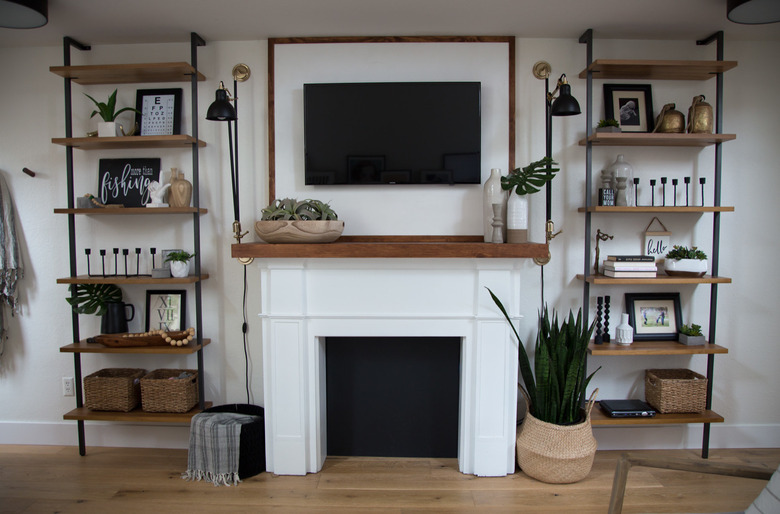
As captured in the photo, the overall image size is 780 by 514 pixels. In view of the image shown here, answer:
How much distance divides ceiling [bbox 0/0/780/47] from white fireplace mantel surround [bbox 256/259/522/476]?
1.18 m

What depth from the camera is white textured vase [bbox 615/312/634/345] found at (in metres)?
2.54

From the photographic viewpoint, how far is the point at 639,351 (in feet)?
8.02

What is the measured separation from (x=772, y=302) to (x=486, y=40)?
2.15 m

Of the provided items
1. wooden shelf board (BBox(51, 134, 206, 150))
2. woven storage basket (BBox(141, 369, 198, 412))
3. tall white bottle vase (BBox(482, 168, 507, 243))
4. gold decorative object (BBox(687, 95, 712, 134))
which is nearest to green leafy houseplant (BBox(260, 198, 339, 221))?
wooden shelf board (BBox(51, 134, 206, 150))

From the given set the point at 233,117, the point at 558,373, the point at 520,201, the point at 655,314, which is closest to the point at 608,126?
the point at 520,201

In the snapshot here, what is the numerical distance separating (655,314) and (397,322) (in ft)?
4.77

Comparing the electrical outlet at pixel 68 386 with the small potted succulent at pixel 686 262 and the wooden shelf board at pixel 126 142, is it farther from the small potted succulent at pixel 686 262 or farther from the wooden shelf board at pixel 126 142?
the small potted succulent at pixel 686 262

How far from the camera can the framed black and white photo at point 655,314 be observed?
266 cm

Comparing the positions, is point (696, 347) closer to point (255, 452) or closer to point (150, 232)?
point (255, 452)

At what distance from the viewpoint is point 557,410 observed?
238cm

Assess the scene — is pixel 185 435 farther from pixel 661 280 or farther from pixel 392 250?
pixel 661 280

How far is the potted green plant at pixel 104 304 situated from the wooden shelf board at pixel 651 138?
2661 mm

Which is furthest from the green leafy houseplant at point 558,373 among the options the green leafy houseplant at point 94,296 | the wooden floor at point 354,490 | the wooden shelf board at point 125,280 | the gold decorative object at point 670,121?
the green leafy houseplant at point 94,296

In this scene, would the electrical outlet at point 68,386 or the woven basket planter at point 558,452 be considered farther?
the electrical outlet at point 68,386
